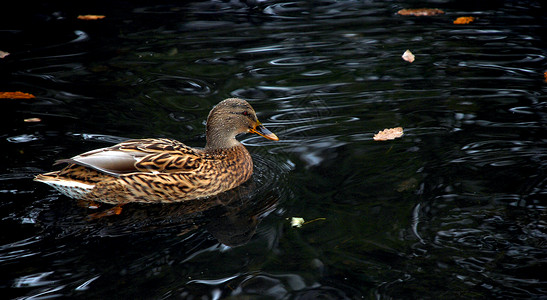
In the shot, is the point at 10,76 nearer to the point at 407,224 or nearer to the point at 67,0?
the point at 67,0

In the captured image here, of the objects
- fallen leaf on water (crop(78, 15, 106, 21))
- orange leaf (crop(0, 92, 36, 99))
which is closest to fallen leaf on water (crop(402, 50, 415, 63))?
orange leaf (crop(0, 92, 36, 99))

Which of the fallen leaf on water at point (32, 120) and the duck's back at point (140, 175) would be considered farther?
the fallen leaf on water at point (32, 120)

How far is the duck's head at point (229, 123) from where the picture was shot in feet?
20.1

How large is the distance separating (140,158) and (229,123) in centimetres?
106

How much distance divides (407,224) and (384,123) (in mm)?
2211

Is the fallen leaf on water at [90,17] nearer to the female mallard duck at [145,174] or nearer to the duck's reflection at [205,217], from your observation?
the female mallard duck at [145,174]

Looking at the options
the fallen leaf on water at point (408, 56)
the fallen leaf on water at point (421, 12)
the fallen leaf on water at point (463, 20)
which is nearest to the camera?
the fallen leaf on water at point (408, 56)

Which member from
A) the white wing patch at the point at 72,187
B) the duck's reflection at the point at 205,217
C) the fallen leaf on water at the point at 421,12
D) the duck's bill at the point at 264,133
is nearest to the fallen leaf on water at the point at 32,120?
the white wing patch at the point at 72,187

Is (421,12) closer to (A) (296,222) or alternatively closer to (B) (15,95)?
(A) (296,222)

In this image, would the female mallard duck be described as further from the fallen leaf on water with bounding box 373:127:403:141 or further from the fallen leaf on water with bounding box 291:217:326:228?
the fallen leaf on water with bounding box 373:127:403:141

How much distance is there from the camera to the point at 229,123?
618 centimetres

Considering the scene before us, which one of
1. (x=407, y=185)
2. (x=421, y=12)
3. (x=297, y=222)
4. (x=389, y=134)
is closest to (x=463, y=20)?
(x=421, y=12)

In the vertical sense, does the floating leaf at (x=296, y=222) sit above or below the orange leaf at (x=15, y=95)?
below

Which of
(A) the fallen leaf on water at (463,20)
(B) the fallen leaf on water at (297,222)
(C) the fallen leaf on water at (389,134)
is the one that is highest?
(A) the fallen leaf on water at (463,20)
